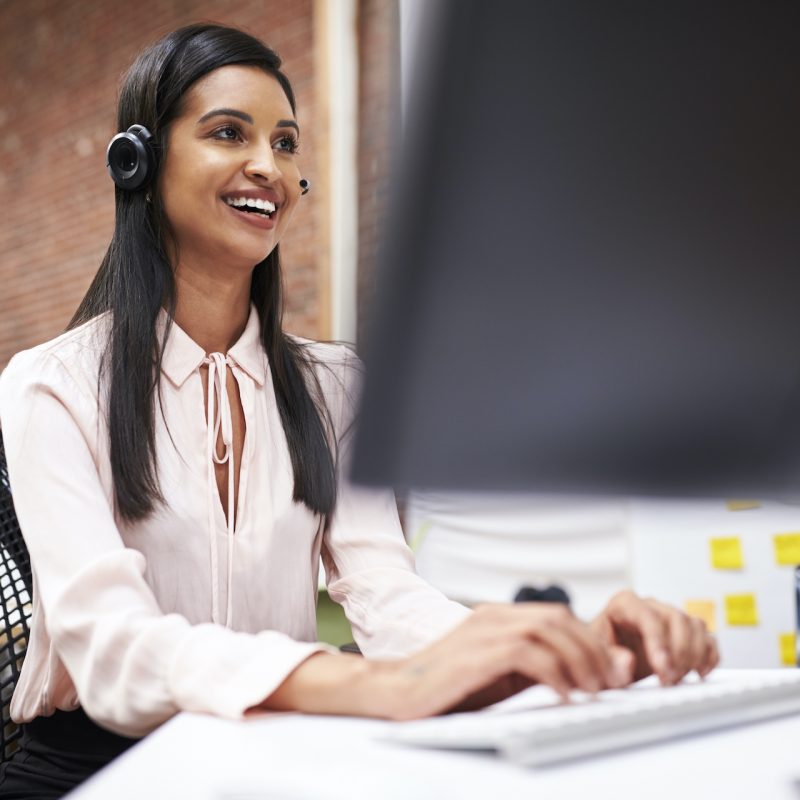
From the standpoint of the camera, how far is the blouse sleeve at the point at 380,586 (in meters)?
0.96

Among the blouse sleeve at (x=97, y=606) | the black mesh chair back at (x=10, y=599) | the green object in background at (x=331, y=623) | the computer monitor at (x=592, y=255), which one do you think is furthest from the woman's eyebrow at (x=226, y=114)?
the green object in background at (x=331, y=623)

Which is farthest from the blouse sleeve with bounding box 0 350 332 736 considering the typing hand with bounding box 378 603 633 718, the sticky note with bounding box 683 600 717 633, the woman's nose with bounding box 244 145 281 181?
the sticky note with bounding box 683 600 717 633

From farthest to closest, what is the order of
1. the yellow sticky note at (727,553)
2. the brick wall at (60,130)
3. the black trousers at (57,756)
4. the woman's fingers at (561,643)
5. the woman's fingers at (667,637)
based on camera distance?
the brick wall at (60,130) < the yellow sticky note at (727,553) < the black trousers at (57,756) < the woman's fingers at (667,637) < the woman's fingers at (561,643)

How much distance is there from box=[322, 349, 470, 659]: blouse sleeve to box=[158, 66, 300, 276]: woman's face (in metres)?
0.26

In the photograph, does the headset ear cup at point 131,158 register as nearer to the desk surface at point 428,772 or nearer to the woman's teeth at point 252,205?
the woman's teeth at point 252,205

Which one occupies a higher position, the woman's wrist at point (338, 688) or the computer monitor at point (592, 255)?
the computer monitor at point (592, 255)

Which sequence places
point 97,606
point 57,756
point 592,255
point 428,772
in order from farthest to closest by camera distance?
point 57,756 → point 97,606 → point 428,772 → point 592,255

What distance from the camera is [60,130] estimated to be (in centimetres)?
486

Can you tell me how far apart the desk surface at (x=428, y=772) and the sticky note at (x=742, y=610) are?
6.93ft

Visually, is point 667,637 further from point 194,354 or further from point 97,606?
point 194,354

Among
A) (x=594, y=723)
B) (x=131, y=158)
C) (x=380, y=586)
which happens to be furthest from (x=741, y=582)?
(x=594, y=723)

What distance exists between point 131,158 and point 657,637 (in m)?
0.84

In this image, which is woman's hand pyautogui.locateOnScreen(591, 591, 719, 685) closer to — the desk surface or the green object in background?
the desk surface

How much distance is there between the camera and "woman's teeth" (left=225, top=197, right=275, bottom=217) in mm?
1161
